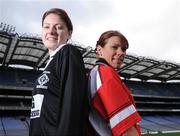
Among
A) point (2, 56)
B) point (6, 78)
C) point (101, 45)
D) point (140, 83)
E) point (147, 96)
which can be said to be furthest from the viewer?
point (140, 83)

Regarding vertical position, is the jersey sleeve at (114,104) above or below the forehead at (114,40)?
below

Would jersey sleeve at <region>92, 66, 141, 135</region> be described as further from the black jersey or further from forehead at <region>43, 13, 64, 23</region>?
forehead at <region>43, 13, 64, 23</region>

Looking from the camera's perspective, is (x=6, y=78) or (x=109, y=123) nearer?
(x=109, y=123)

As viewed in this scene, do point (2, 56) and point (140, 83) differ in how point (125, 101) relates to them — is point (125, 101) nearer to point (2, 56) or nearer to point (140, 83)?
point (2, 56)

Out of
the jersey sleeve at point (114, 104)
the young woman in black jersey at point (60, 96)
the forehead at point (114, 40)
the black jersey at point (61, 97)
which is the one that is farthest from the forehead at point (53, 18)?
the jersey sleeve at point (114, 104)

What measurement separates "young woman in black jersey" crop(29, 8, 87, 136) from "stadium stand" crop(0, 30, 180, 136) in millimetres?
25060

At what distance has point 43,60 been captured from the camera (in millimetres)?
34469

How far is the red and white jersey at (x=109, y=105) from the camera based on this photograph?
2.29 meters

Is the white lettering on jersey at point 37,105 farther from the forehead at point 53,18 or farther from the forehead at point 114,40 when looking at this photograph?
the forehead at point 114,40

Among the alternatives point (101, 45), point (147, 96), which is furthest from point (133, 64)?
point (101, 45)

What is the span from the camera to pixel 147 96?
43.4 m

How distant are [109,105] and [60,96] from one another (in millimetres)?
384

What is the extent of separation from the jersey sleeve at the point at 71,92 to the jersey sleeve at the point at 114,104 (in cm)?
21

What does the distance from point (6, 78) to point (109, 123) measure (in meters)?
35.0
